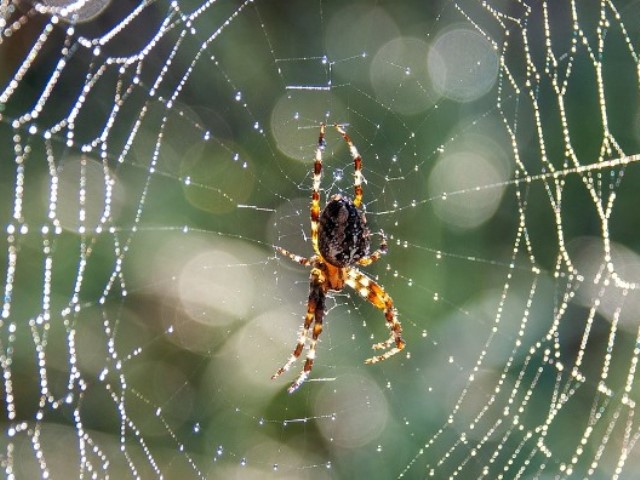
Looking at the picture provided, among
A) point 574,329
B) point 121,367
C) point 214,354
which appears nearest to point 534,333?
point 574,329

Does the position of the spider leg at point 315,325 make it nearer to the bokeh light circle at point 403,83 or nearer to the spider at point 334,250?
the spider at point 334,250

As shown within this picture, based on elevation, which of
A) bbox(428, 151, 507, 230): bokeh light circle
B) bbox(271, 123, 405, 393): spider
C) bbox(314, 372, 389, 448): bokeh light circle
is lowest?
bbox(314, 372, 389, 448): bokeh light circle

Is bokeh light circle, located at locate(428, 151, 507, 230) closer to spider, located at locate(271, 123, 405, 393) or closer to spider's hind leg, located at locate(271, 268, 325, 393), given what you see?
spider, located at locate(271, 123, 405, 393)

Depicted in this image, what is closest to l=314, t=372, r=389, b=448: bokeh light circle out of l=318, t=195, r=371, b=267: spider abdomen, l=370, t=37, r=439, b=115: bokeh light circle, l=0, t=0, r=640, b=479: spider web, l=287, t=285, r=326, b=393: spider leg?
l=0, t=0, r=640, b=479: spider web

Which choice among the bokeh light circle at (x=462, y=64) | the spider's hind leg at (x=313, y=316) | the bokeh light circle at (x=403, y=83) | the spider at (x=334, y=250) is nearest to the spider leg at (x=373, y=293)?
the spider at (x=334, y=250)

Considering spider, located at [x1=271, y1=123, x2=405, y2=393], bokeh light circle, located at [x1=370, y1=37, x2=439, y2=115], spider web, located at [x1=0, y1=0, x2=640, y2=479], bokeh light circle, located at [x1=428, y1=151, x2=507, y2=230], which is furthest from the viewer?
bokeh light circle, located at [x1=370, y1=37, x2=439, y2=115]

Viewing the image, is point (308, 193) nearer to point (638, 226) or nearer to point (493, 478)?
point (493, 478)

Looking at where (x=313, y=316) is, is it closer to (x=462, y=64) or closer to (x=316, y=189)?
(x=316, y=189)

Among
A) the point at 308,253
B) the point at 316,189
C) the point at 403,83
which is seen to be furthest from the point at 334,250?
the point at 403,83

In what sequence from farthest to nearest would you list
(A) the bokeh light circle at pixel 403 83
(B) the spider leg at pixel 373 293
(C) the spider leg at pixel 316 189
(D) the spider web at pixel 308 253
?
(A) the bokeh light circle at pixel 403 83 → (D) the spider web at pixel 308 253 → (B) the spider leg at pixel 373 293 → (C) the spider leg at pixel 316 189
